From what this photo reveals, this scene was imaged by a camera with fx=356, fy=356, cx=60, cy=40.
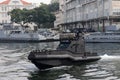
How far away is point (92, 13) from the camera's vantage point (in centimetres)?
11138

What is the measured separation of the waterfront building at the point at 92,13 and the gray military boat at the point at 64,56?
58612 mm

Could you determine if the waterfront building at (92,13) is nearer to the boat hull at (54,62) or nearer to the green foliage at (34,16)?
the green foliage at (34,16)

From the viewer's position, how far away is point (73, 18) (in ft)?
440

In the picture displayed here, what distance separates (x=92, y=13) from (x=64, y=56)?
7796 centimetres

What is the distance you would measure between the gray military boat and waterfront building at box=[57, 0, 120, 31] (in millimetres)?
58612

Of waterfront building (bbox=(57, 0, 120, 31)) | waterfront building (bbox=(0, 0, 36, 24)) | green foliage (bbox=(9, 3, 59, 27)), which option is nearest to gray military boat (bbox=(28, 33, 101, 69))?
waterfront building (bbox=(57, 0, 120, 31))

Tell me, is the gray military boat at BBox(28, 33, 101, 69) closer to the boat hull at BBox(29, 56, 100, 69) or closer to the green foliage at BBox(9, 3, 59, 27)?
the boat hull at BBox(29, 56, 100, 69)

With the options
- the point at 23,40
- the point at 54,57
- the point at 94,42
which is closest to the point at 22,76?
the point at 54,57

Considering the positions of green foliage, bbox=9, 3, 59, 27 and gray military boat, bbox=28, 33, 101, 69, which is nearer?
gray military boat, bbox=28, 33, 101, 69

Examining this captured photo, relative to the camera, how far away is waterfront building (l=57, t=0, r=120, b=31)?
318 ft

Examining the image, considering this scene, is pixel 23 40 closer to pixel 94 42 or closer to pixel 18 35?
pixel 18 35

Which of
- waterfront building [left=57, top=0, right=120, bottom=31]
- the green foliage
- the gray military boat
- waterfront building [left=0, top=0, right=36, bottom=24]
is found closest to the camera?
the gray military boat

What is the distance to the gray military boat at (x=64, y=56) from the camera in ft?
108

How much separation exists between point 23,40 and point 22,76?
67.8 metres
